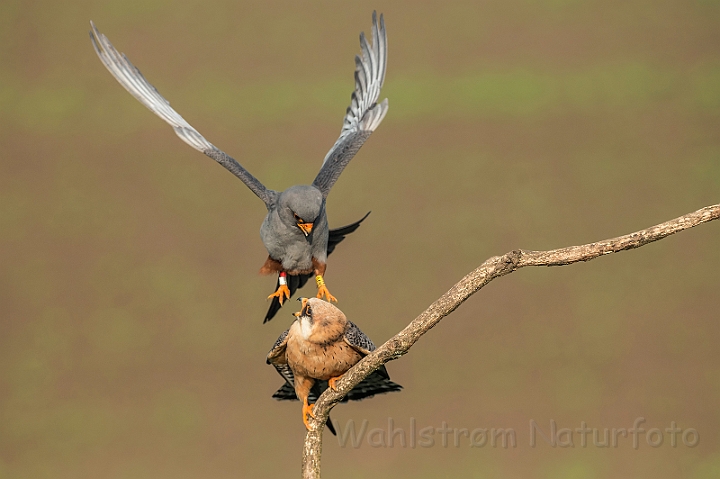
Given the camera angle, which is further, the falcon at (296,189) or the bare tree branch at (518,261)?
the falcon at (296,189)

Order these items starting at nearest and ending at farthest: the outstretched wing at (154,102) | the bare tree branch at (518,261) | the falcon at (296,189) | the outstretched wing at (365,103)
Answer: the bare tree branch at (518,261) → the falcon at (296,189) → the outstretched wing at (154,102) → the outstretched wing at (365,103)

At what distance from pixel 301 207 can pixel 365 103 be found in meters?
2.20

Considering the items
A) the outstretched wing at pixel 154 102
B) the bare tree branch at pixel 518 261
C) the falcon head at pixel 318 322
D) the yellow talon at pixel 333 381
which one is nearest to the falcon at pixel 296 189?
the outstretched wing at pixel 154 102

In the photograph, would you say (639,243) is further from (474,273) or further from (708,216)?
(474,273)

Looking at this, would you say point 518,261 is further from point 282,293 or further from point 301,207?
point 282,293

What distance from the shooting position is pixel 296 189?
6.08 metres

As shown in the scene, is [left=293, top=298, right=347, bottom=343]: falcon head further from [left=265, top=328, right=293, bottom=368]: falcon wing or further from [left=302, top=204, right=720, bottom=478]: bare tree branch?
[left=302, top=204, right=720, bottom=478]: bare tree branch

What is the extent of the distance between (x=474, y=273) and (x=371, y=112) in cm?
378

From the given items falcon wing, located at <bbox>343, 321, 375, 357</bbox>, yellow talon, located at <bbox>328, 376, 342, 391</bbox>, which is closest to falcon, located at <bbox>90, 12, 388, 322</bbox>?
falcon wing, located at <bbox>343, 321, 375, 357</bbox>

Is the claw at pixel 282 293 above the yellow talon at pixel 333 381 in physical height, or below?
above

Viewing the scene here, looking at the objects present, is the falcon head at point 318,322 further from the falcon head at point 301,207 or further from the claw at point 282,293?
the claw at point 282,293

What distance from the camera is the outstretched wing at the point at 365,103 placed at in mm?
7191

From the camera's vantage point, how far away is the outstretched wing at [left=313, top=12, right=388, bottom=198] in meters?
7.19

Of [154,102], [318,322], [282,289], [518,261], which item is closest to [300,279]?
[282,289]
